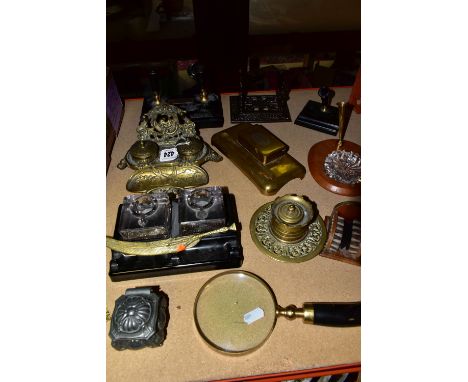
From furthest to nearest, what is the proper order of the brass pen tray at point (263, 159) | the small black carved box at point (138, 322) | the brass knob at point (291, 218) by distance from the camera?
1. the brass pen tray at point (263, 159)
2. the brass knob at point (291, 218)
3. the small black carved box at point (138, 322)

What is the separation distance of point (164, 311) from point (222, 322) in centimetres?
18

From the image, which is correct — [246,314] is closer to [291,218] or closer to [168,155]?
[291,218]

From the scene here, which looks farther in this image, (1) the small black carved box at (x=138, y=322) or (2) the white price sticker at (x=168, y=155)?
(2) the white price sticker at (x=168, y=155)

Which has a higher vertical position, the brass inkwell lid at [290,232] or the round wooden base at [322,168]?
the round wooden base at [322,168]

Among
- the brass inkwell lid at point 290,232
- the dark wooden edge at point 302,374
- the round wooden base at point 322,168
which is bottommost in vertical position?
the dark wooden edge at point 302,374

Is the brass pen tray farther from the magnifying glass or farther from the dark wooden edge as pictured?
the dark wooden edge

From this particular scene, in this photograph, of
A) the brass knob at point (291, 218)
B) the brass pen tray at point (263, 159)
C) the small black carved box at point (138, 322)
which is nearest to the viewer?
the small black carved box at point (138, 322)

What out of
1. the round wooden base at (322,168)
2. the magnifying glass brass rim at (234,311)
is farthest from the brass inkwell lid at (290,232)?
the round wooden base at (322,168)

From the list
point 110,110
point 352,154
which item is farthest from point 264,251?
point 110,110

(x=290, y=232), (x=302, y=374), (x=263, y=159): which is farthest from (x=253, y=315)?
(x=263, y=159)

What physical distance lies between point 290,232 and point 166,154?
26.3 inches

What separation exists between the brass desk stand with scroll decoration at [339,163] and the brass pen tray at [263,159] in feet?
0.34

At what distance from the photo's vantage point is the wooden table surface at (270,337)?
947 mm

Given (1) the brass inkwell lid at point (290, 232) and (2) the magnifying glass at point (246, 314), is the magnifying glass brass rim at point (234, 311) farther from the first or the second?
(1) the brass inkwell lid at point (290, 232)
